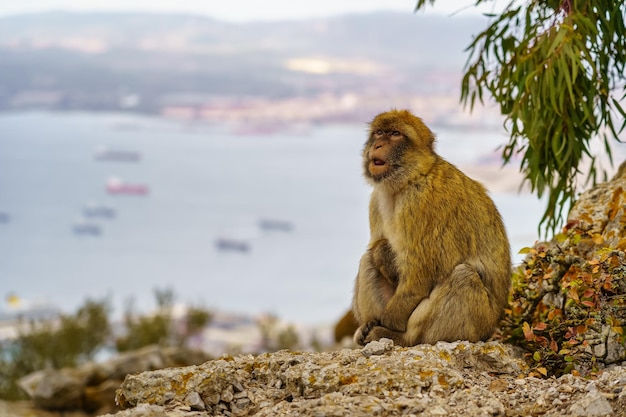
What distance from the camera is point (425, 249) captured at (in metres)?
4.69

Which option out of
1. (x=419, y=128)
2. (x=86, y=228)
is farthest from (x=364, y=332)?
(x=86, y=228)

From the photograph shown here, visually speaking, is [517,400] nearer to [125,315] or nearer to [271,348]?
[271,348]

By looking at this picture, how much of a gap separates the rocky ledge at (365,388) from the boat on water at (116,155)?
79.1 feet

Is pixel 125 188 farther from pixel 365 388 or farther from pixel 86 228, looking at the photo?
pixel 365 388

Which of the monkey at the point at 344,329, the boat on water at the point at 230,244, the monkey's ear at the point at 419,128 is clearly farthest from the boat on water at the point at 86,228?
the monkey's ear at the point at 419,128

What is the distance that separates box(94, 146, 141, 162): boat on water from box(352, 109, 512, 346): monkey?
23621mm

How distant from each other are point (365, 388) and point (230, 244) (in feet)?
74.6

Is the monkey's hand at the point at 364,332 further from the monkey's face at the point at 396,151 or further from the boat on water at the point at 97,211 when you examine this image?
the boat on water at the point at 97,211

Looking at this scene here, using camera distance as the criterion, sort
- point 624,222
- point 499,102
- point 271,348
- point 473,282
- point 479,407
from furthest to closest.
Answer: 1. point 271,348
2. point 499,102
3. point 624,222
4. point 473,282
5. point 479,407

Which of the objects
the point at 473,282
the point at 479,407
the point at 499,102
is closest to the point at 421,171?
the point at 473,282

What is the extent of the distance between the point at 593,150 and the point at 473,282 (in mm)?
2715

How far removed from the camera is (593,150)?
6848mm

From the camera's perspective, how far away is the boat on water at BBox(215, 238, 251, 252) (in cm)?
2625

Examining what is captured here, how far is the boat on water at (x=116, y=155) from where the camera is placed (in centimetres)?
2784
